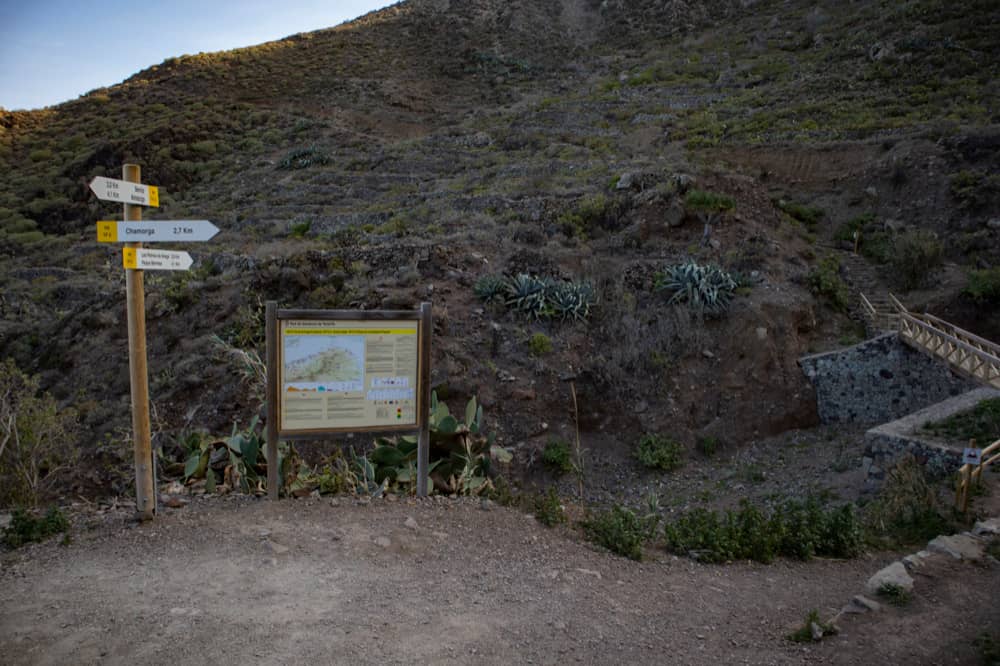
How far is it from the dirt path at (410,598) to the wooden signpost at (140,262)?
41cm

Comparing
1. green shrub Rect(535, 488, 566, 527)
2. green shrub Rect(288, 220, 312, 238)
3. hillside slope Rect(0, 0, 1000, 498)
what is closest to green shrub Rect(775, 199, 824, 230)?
hillside slope Rect(0, 0, 1000, 498)

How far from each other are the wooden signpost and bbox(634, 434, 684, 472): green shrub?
7.07 m

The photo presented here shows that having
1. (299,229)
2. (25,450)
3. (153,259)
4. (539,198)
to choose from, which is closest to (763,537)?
(153,259)

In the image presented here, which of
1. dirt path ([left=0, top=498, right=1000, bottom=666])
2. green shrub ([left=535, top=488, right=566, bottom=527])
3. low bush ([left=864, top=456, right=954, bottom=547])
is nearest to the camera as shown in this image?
dirt path ([left=0, top=498, right=1000, bottom=666])

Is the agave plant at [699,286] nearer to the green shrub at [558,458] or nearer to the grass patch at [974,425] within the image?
the grass patch at [974,425]

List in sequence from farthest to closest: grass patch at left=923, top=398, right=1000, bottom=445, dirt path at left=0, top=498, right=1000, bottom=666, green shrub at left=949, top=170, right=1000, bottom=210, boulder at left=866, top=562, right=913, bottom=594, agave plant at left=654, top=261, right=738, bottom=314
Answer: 1. green shrub at left=949, top=170, right=1000, bottom=210
2. agave plant at left=654, top=261, right=738, bottom=314
3. grass patch at left=923, top=398, right=1000, bottom=445
4. boulder at left=866, top=562, right=913, bottom=594
5. dirt path at left=0, top=498, right=1000, bottom=666

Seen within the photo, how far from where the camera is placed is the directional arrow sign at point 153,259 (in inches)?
184

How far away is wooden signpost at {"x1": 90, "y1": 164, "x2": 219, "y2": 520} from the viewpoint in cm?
461

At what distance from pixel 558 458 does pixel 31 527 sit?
652 centimetres

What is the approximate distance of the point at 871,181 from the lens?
18.5 metres

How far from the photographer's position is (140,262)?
15.4ft

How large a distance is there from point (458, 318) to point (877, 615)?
802cm

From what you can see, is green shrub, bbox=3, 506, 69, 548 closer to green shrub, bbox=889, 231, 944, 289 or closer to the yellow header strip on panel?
the yellow header strip on panel

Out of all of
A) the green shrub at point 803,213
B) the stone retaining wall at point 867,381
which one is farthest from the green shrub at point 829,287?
the green shrub at point 803,213
